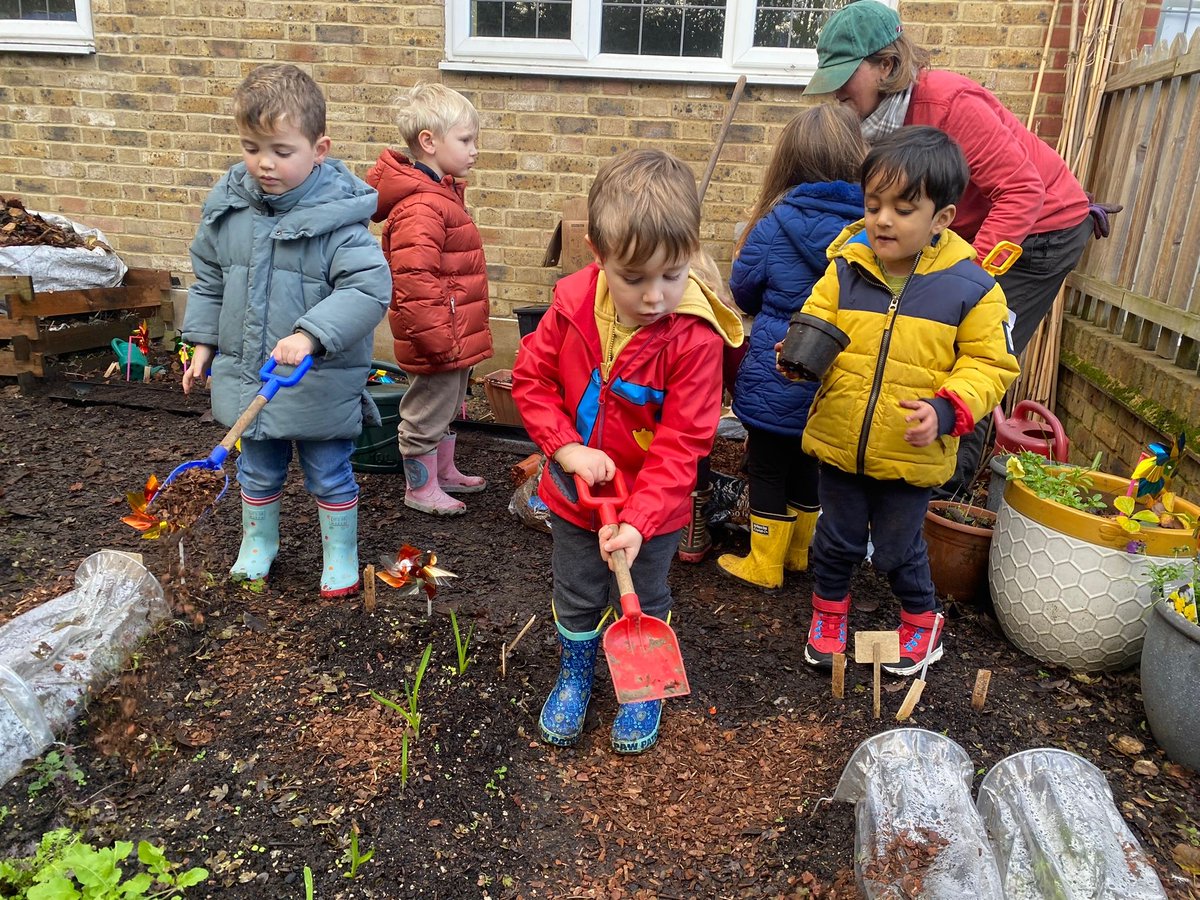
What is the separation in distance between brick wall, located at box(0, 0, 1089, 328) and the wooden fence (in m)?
0.61

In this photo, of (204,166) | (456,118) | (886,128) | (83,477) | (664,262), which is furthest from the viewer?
(204,166)

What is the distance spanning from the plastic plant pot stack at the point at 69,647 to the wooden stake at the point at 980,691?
104 inches

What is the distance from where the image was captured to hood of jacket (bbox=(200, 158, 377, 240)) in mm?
2861

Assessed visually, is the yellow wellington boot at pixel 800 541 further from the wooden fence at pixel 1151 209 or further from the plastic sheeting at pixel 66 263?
the plastic sheeting at pixel 66 263

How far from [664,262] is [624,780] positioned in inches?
57.8

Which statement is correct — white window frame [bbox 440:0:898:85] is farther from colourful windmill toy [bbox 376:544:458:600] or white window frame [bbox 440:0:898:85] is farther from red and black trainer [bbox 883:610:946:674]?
colourful windmill toy [bbox 376:544:458:600]

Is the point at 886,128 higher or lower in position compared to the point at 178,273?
higher

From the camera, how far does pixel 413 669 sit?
111 inches

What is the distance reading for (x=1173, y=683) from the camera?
253 centimetres

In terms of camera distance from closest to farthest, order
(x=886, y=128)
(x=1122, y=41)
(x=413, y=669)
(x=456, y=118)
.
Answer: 1. (x=413, y=669)
2. (x=886, y=128)
3. (x=456, y=118)
4. (x=1122, y=41)

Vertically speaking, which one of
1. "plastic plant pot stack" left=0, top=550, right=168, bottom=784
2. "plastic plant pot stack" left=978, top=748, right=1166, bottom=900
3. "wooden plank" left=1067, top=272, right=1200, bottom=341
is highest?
"wooden plank" left=1067, top=272, right=1200, bottom=341

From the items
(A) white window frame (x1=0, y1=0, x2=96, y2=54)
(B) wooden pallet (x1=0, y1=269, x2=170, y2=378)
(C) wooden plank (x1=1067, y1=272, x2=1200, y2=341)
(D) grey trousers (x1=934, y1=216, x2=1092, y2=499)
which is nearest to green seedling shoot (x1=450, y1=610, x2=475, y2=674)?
(D) grey trousers (x1=934, y1=216, x2=1092, y2=499)

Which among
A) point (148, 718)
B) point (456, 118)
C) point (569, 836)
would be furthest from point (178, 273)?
point (569, 836)

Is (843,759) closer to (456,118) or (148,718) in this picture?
(148,718)
